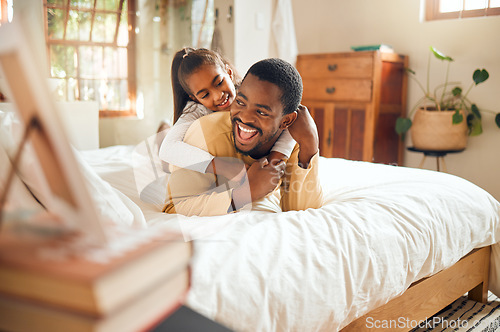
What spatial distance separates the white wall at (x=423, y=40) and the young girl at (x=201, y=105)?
7.65 feet

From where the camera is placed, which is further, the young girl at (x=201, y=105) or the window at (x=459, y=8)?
the window at (x=459, y=8)

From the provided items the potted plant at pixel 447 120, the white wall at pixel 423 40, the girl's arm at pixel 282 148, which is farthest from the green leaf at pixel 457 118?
the girl's arm at pixel 282 148

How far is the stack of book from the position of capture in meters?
0.24

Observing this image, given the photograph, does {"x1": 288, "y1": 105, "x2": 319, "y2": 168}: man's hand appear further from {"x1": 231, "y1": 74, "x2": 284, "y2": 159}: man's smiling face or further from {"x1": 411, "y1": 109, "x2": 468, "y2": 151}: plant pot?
{"x1": 411, "y1": 109, "x2": 468, "y2": 151}: plant pot

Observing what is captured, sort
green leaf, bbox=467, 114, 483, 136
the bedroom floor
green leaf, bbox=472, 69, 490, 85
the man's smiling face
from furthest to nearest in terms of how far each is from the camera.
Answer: green leaf, bbox=467, 114, 483, 136 → green leaf, bbox=472, 69, 490, 85 → the bedroom floor → the man's smiling face

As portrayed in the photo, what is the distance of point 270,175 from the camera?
117 cm

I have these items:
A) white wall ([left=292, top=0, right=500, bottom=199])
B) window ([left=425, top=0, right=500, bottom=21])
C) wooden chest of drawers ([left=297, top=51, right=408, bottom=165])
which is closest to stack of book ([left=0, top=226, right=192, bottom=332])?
wooden chest of drawers ([left=297, top=51, right=408, bottom=165])

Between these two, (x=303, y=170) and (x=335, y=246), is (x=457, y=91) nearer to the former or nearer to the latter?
(x=303, y=170)

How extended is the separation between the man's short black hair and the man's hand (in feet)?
0.31

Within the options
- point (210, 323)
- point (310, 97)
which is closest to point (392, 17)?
point (310, 97)

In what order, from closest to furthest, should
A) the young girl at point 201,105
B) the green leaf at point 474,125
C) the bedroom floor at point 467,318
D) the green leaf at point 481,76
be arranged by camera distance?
the young girl at point 201,105 < the bedroom floor at point 467,318 < the green leaf at point 481,76 < the green leaf at point 474,125

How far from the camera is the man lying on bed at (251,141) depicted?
1.05 meters

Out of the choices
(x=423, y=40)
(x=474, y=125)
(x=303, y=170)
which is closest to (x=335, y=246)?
(x=303, y=170)

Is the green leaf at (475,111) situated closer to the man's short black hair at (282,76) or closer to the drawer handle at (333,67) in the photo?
the drawer handle at (333,67)
